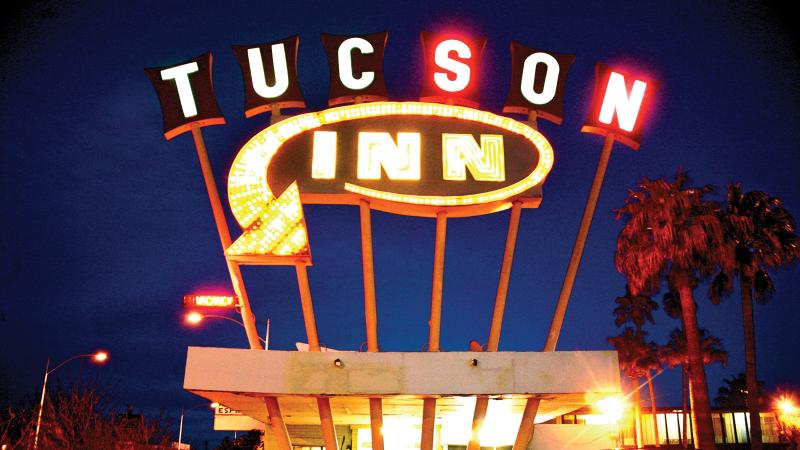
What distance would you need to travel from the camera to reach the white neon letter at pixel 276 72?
2008 centimetres

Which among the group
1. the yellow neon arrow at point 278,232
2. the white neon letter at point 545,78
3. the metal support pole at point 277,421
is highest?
the white neon letter at point 545,78

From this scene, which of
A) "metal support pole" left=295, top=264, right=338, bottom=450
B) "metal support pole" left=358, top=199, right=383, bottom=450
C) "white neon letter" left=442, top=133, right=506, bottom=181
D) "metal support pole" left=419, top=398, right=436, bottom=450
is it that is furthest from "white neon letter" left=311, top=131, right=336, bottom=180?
"metal support pole" left=419, top=398, right=436, bottom=450

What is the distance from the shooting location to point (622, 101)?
21562mm

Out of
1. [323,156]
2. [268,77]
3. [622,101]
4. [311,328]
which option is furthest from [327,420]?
[622,101]

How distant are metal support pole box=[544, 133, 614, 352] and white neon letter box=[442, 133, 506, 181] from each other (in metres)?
2.75

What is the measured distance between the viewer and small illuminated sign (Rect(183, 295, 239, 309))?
20000 mm

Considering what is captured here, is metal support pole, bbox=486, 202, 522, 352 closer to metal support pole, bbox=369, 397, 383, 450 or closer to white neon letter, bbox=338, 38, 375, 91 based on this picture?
metal support pole, bbox=369, 397, 383, 450

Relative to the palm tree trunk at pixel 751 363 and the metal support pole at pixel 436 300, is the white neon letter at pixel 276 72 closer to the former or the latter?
the metal support pole at pixel 436 300

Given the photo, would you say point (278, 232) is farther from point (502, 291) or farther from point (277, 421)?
point (502, 291)

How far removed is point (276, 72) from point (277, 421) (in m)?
9.94

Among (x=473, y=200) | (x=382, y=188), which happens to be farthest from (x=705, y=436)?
(x=382, y=188)

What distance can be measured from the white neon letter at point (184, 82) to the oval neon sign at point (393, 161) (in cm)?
207

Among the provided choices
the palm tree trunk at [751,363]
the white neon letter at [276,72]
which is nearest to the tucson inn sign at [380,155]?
the white neon letter at [276,72]

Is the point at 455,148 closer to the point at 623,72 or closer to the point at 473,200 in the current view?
the point at 473,200
